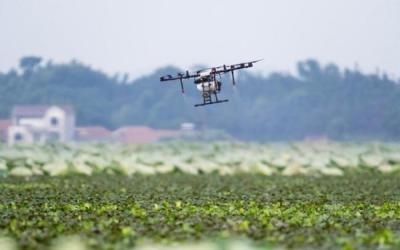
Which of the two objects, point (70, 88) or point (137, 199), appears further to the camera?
point (70, 88)

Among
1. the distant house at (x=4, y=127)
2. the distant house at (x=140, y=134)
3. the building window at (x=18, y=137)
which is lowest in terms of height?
the distant house at (x=140, y=134)

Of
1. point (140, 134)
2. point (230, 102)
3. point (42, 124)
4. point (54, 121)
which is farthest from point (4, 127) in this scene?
point (230, 102)

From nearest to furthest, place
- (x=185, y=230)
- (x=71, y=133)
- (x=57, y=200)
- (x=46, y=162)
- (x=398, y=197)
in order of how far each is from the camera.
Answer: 1. (x=185, y=230)
2. (x=57, y=200)
3. (x=398, y=197)
4. (x=46, y=162)
5. (x=71, y=133)

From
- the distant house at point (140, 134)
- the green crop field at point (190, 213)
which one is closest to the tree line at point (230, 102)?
the distant house at point (140, 134)

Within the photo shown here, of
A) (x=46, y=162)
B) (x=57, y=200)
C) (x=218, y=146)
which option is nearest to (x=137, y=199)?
(x=57, y=200)

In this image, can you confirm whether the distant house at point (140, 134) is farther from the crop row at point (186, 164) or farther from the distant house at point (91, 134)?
the crop row at point (186, 164)

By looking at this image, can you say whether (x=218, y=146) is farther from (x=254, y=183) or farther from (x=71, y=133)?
(x=254, y=183)

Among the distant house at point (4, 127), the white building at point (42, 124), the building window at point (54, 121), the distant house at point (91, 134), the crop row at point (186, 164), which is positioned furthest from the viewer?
the building window at point (54, 121)
